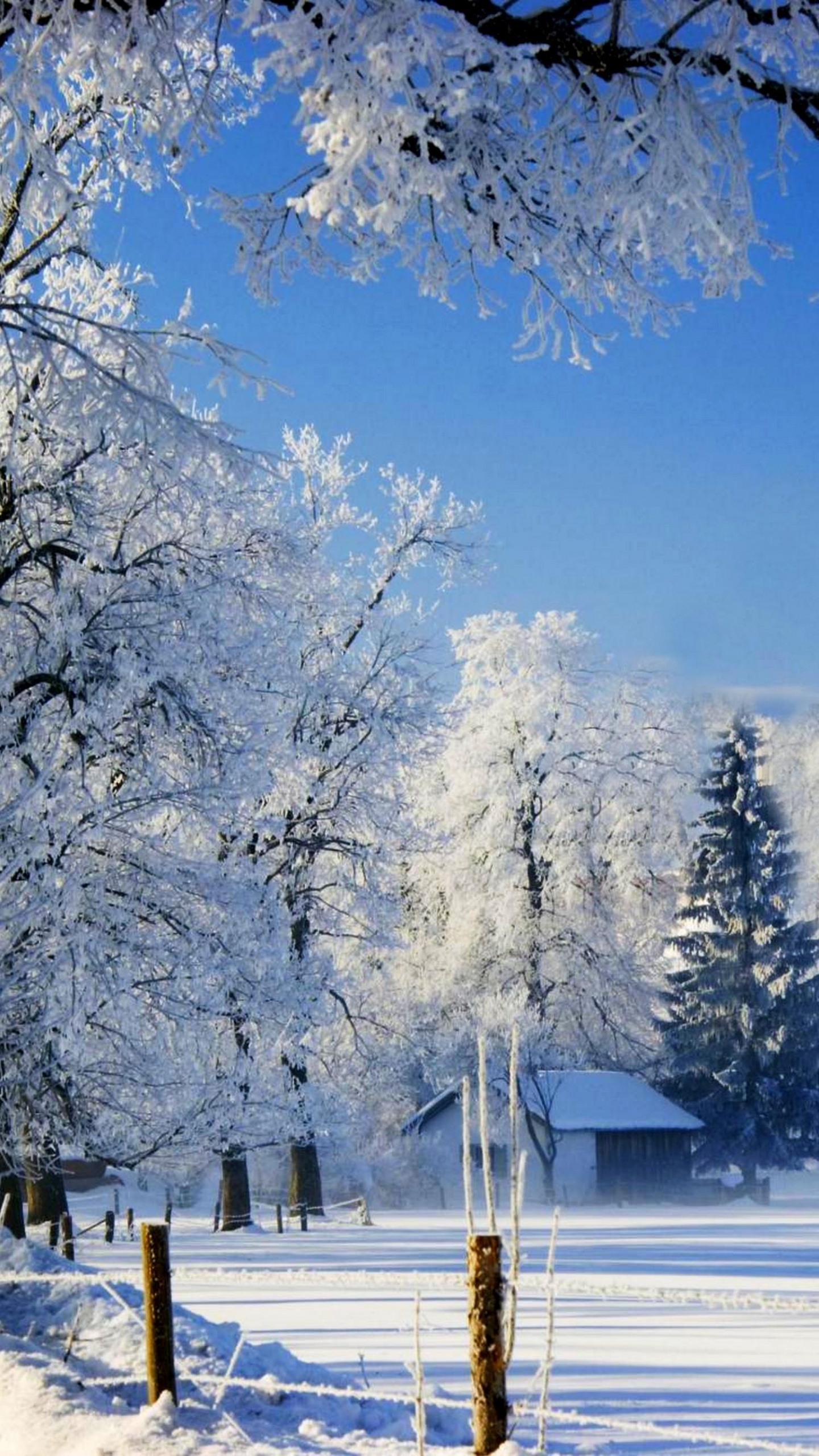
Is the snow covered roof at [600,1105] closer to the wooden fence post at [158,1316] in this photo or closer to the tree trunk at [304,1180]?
the tree trunk at [304,1180]

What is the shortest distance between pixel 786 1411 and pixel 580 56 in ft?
24.5

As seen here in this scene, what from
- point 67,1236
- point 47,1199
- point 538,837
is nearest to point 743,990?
point 538,837

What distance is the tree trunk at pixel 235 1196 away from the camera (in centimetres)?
2531

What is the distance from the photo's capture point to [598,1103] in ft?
139

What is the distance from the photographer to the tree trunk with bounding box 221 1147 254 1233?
2531cm

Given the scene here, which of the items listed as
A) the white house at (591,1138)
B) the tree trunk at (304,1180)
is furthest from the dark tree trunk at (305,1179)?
the white house at (591,1138)

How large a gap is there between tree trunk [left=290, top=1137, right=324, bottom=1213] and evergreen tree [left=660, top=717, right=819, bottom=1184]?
17.8m

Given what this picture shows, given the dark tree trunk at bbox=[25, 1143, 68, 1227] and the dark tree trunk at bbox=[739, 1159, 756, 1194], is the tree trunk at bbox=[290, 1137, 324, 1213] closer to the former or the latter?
the dark tree trunk at bbox=[25, 1143, 68, 1227]

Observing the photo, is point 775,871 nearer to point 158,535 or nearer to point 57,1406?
point 158,535

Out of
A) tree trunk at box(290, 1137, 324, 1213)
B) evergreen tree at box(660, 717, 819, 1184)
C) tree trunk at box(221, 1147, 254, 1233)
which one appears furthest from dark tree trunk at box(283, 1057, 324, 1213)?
evergreen tree at box(660, 717, 819, 1184)

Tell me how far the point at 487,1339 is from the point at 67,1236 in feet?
44.4

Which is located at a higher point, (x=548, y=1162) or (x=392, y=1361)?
(x=392, y=1361)

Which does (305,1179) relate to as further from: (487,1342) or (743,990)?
(487,1342)

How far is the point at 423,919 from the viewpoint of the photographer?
41.5 m
